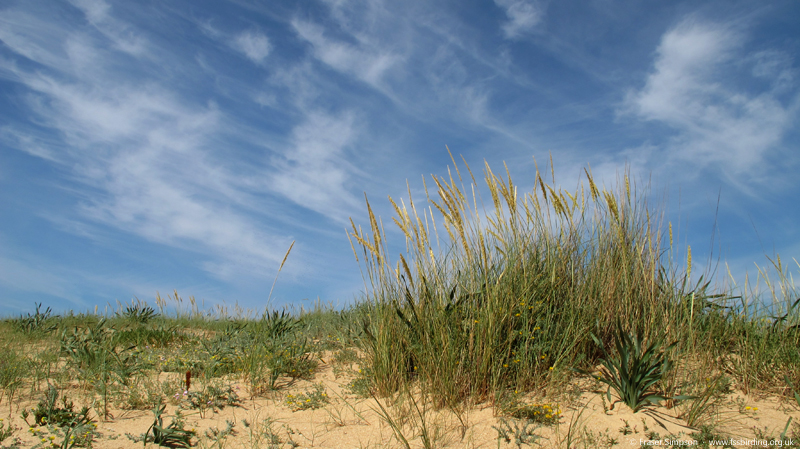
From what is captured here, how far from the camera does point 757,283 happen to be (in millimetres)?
4379

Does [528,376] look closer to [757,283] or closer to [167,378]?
[757,283]

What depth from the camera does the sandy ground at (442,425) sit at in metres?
2.91

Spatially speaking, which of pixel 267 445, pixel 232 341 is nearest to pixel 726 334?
pixel 267 445

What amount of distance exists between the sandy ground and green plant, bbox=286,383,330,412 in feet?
0.16

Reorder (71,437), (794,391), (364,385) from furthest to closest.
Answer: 1. (364,385)
2. (794,391)
3. (71,437)

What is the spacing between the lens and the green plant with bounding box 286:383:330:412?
12.1 feet

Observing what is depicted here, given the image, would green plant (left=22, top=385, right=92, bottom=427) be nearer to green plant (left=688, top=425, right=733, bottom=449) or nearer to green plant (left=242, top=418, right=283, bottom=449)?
green plant (left=242, top=418, right=283, bottom=449)

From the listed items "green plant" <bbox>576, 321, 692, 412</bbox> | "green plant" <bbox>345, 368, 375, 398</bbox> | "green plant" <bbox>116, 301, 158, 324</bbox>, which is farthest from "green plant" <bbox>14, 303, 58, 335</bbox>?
"green plant" <bbox>576, 321, 692, 412</bbox>

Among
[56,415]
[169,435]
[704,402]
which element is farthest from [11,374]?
[704,402]

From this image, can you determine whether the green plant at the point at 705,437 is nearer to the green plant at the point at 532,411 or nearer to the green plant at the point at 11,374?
the green plant at the point at 532,411

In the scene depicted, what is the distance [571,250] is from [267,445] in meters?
3.05

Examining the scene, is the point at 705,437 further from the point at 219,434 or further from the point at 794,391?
the point at 219,434

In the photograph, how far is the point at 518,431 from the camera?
9.62 ft

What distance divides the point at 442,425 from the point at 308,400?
3.97 ft
